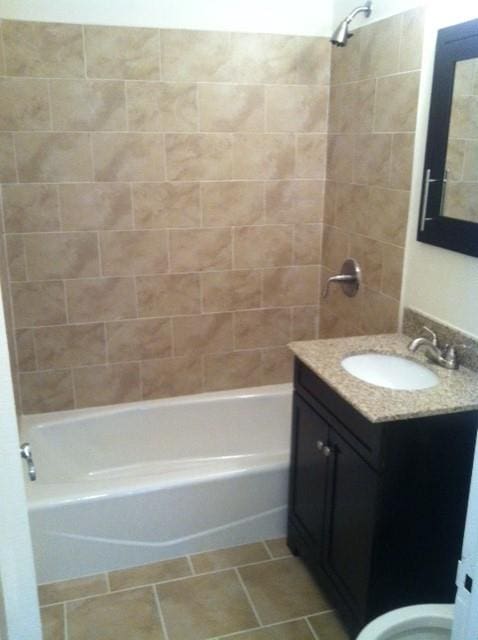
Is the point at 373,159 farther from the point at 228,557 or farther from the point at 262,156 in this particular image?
the point at 228,557

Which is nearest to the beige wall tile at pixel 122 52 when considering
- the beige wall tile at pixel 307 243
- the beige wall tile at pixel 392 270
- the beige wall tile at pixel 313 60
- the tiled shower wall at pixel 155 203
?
the tiled shower wall at pixel 155 203

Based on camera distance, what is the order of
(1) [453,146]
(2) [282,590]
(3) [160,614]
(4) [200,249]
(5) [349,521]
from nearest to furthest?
(5) [349,521] → (1) [453,146] → (3) [160,614] → (2) [282,590] → (4) [200,249]

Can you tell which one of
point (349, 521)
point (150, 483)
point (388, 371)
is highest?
point (388, 371)

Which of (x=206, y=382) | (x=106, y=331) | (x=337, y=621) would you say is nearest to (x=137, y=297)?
(x=106, y=331)

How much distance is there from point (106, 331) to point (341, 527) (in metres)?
1.42

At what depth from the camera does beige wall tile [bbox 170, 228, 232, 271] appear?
2.69 meters

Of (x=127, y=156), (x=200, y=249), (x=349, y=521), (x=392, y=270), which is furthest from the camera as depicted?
(x=200, y=249)

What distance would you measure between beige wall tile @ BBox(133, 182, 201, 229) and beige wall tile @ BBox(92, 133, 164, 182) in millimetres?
57

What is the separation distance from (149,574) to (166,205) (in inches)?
61.6

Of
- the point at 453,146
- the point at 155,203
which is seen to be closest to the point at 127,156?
the point at 155,203

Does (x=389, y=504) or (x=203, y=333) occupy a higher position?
(x=203, y=333)

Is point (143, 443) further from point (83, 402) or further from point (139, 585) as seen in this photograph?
point (139, 585)

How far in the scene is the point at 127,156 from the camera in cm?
251

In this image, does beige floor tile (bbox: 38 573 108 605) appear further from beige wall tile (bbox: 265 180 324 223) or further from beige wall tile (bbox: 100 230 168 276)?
beige wall tile (bbox: 265 180 324 223)
